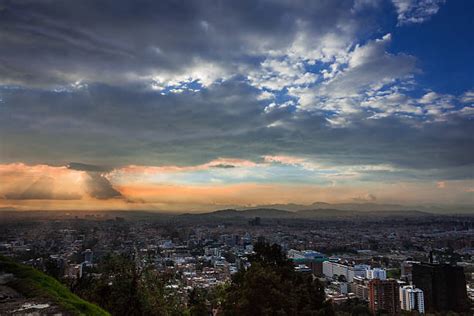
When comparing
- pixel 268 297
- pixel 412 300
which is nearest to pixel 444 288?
pixel 412 300

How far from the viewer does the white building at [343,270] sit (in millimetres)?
54375

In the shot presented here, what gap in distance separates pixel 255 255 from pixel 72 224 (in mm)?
32344

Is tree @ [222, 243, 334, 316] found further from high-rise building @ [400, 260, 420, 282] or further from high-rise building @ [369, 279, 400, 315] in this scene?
high-rise building @ [400, 260, 420, 282]

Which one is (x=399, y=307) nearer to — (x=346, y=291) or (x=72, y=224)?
(x=346, y=291)

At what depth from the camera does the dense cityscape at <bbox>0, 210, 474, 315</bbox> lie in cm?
2422

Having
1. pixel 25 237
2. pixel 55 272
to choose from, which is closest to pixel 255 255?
pixel 55 272

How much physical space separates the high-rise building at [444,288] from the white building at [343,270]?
38.0 feet

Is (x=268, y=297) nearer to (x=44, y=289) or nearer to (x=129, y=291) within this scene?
(x=129, y=291)

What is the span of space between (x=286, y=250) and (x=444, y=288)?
647 inches

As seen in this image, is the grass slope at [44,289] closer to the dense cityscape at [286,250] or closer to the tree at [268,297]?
the dense cityscape at [286,250]

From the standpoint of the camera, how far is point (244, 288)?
1292cm

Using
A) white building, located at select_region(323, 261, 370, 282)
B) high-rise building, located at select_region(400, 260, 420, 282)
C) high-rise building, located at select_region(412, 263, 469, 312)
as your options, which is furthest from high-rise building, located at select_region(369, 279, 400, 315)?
high-rise building, located at select_region(400, 260, 420, 282)

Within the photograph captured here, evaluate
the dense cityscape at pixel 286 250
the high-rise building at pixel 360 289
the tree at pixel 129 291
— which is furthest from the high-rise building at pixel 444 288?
the tree at pixel 129 291

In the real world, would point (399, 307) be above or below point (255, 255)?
below
